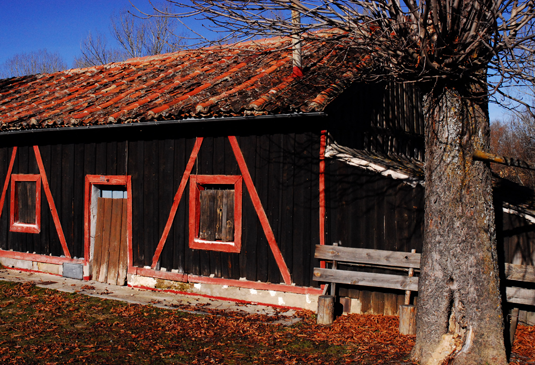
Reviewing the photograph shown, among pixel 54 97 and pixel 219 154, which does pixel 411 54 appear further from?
pixel 54 97

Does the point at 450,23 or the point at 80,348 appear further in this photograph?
the point at 80,348

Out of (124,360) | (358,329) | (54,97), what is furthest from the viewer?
(54,97)

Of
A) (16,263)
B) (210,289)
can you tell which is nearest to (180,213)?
(210,289)

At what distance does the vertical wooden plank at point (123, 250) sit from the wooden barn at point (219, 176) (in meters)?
0.02

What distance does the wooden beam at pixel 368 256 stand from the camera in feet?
21.5

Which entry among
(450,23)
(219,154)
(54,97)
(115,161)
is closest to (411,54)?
(450,23)

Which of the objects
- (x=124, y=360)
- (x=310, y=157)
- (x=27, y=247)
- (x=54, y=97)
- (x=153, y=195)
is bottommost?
(x=124, y=360)

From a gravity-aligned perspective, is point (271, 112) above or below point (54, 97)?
below

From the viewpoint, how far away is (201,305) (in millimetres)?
7801

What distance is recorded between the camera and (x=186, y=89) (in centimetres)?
948

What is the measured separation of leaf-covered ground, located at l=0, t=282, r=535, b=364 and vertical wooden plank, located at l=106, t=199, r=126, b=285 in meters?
1.95

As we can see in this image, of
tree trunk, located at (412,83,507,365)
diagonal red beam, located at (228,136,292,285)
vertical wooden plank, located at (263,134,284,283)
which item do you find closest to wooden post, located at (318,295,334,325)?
diagonal red beam, located at (228,136,292,285)

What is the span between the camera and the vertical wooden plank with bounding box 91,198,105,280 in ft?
32.2

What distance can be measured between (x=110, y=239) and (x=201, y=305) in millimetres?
3027
